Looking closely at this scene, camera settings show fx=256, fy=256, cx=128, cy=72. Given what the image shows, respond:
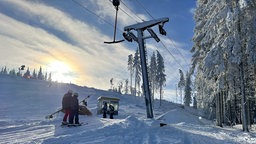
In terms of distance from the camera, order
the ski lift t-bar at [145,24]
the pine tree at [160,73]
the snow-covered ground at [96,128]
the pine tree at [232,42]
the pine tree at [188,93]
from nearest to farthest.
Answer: the snow-covered ground at [96,128] < the pine tree at [232,42] < the ski lift t-bar at [145,24] < the pine tree at [160,73] < the pine tree at [188,93]

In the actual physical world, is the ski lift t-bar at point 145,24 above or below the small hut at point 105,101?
above

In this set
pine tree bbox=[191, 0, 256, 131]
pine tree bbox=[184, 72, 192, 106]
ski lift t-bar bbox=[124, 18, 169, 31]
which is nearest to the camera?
pine tree bbox=[191, 0, 256, 131]

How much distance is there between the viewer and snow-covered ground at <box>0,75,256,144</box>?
28.1 feet

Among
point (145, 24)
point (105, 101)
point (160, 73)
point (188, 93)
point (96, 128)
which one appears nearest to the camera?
point (96, 128)

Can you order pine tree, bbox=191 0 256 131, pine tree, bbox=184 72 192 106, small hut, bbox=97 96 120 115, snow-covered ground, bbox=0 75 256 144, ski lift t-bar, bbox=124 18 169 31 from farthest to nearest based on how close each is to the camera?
pine tree, bbox=184 72 192 106 → small hut, bbox=97 96 120 115 → ski lift t-bar, bbox=124 18 169 31 → pine tree, bbox=191 0 256 131 → snow-covered ground, bbox=0 75 256 144

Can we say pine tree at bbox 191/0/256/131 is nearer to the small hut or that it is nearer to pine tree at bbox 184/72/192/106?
the small hut

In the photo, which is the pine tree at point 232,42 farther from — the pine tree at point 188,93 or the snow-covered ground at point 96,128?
the pine tree at point 188,93

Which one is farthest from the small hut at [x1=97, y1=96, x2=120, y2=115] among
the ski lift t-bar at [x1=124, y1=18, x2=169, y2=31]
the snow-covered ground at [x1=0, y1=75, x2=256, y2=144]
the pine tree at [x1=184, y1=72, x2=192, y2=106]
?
the pine tree at [x1=184, y1=72, x2=192, y2=106]

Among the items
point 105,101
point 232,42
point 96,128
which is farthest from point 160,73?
point 96,128

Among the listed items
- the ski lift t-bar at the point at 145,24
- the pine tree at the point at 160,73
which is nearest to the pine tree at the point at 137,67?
the pine tree at the point at 160,73

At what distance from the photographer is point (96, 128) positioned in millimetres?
10625

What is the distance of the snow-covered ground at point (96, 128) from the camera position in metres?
8.57

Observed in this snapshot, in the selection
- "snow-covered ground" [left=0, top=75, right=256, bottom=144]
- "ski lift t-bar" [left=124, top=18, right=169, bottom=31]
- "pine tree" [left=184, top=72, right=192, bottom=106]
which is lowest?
"snow-covered ground" [left=0, top=75, right=256, bottom=144]

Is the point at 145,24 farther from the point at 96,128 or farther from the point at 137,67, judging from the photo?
the point at 137,67
